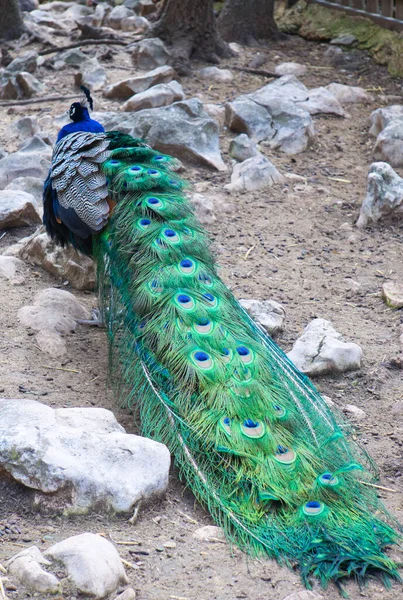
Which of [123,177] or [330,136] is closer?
[123,177]

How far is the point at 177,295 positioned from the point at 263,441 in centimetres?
92

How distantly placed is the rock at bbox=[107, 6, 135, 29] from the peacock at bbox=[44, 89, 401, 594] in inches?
282

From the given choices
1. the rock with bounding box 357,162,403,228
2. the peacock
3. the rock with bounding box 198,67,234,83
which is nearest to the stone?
the peacock

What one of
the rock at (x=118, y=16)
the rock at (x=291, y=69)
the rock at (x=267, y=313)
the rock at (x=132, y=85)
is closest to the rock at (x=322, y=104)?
the rock at (x=291, y=69)

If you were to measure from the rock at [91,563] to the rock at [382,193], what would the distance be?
13.5 feet

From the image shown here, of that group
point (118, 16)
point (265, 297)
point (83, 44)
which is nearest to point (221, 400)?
point (265, 297)

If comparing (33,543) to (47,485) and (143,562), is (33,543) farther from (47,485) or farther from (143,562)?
(143,562)

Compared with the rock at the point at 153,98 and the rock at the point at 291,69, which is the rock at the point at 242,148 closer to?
the rock at the point at 153,98

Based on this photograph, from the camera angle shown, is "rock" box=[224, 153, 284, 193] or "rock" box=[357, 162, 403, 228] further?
"rock" box=[224, 153, 284, 193]

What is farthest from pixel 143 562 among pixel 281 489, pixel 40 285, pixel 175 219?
pixel 40 285

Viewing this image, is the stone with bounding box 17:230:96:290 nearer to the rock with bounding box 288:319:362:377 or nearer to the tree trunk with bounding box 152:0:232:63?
the rock with bounding box 288:319:362:377

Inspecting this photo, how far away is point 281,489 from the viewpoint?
2.96 meters

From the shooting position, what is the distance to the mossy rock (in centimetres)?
903

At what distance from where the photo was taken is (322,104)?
26.0 ft
